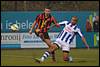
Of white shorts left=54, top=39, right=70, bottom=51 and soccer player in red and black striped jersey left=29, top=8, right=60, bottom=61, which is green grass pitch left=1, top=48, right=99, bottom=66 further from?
soccer player in red and black striped jersey left=29, top=8, right=60, bottom=61

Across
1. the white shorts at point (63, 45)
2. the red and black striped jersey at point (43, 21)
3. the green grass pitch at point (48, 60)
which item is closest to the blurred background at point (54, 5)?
the green grass pitch at point (48, 60)

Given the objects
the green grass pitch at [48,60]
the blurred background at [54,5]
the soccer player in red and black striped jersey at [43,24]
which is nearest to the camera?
the green grass pitch at [48,60]

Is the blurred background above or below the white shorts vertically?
above

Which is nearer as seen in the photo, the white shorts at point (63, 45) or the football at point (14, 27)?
the white shorts at point (63, 45)

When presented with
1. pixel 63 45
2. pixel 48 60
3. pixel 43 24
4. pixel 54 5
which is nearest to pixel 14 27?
pixel 54 5

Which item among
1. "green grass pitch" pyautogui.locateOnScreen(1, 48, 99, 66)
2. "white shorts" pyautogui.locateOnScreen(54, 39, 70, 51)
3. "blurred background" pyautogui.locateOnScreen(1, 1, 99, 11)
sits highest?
"blurred background" pyautogui.locateOnScreen(1, 1, 99, 11)

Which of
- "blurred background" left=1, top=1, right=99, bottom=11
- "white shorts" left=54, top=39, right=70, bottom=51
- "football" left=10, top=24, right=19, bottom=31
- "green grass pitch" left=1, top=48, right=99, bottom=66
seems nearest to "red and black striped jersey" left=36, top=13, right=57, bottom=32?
"white shorts" left=54, top=39, right=70, bottom=51

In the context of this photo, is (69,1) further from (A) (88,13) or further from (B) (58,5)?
(A) (88,13)

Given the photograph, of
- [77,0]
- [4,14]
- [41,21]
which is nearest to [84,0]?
[77,0]

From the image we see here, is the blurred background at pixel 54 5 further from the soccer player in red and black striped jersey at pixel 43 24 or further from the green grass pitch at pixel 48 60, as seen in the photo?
the soccer player in red and black striped jersey at pixel 43 24

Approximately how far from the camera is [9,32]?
28.6 meters

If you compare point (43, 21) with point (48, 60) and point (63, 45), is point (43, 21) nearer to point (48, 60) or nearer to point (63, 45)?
point (63, 45)

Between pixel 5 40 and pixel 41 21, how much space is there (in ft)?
36.8

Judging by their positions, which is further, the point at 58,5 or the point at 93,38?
the point at 58,5
